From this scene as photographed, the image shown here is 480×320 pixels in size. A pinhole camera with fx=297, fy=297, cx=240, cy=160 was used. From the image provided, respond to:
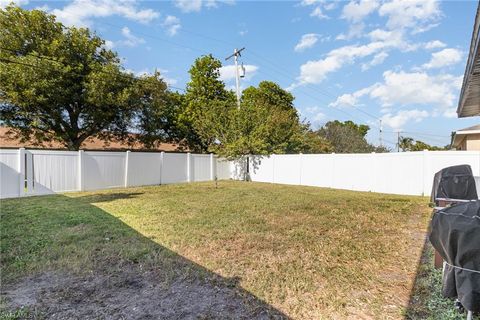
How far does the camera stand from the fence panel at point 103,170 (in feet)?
37.7

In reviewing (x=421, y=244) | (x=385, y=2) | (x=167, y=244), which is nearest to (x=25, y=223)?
(x=167, y=244)

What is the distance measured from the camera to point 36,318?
2.48 m

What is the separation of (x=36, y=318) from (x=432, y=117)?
2096cm

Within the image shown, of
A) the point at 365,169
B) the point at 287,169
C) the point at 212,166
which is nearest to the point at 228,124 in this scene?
the point at 212,166

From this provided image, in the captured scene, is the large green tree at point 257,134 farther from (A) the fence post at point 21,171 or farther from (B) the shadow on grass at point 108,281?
(B) the shadow on grass at point 108,281

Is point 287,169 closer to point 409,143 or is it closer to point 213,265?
point 213,265

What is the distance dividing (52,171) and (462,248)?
11719mm

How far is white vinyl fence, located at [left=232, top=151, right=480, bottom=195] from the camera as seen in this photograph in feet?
32.9

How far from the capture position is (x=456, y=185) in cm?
389

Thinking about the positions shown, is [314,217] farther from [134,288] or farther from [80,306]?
[80,306]

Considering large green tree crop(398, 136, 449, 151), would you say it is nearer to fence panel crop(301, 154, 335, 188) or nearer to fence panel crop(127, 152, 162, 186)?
fence panel crop(301, 154, 335, 188)

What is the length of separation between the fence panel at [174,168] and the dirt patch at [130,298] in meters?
11.5

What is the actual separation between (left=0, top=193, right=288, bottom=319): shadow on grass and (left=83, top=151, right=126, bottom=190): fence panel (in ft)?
21.3

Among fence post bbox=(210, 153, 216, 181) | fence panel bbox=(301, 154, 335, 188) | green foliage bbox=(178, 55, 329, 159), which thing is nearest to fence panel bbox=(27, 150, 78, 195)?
fence post bbox=(210, 153, 216, 181)
